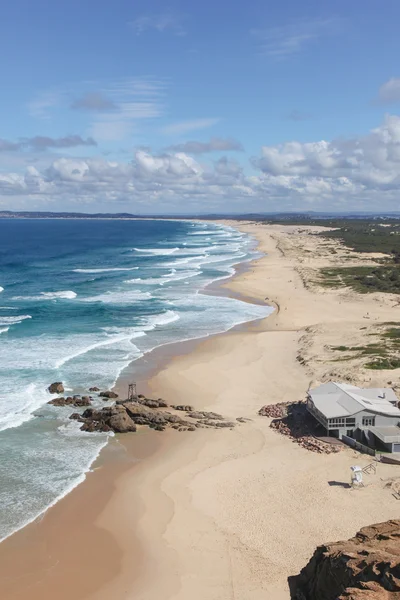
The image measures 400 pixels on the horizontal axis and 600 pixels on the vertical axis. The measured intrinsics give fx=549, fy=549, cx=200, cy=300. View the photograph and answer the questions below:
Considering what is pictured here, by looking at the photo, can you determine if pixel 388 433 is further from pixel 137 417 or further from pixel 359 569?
pixel 359 569

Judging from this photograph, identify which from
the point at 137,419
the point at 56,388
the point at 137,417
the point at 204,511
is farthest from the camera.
→ the point at 56,388

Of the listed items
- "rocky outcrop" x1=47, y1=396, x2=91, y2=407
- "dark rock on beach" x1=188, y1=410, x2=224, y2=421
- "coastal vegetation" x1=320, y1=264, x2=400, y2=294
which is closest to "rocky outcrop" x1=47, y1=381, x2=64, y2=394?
"rocky outcrop" x1=47, y1=396, x2=91, y2=407

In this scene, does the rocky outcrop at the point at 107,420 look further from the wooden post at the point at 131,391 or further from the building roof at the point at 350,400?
the building roof at the point at 350,400

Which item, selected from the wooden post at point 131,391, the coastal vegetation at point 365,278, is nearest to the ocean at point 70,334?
the wooden post at point 131,391

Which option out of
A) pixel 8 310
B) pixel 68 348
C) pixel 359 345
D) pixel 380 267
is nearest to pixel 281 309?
pixel 359 345

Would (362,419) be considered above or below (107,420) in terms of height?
above

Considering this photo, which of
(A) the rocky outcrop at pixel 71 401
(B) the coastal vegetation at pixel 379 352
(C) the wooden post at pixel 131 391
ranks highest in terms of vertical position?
(B) the coastal vegetation at pixel 379 352

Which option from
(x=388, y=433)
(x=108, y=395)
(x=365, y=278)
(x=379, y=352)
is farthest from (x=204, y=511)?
(x=365, y=278)

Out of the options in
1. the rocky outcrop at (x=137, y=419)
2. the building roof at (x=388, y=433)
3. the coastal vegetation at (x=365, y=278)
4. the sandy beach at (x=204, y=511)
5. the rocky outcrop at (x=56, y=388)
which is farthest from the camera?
the coastal vegetation at (x=365, y=278)
